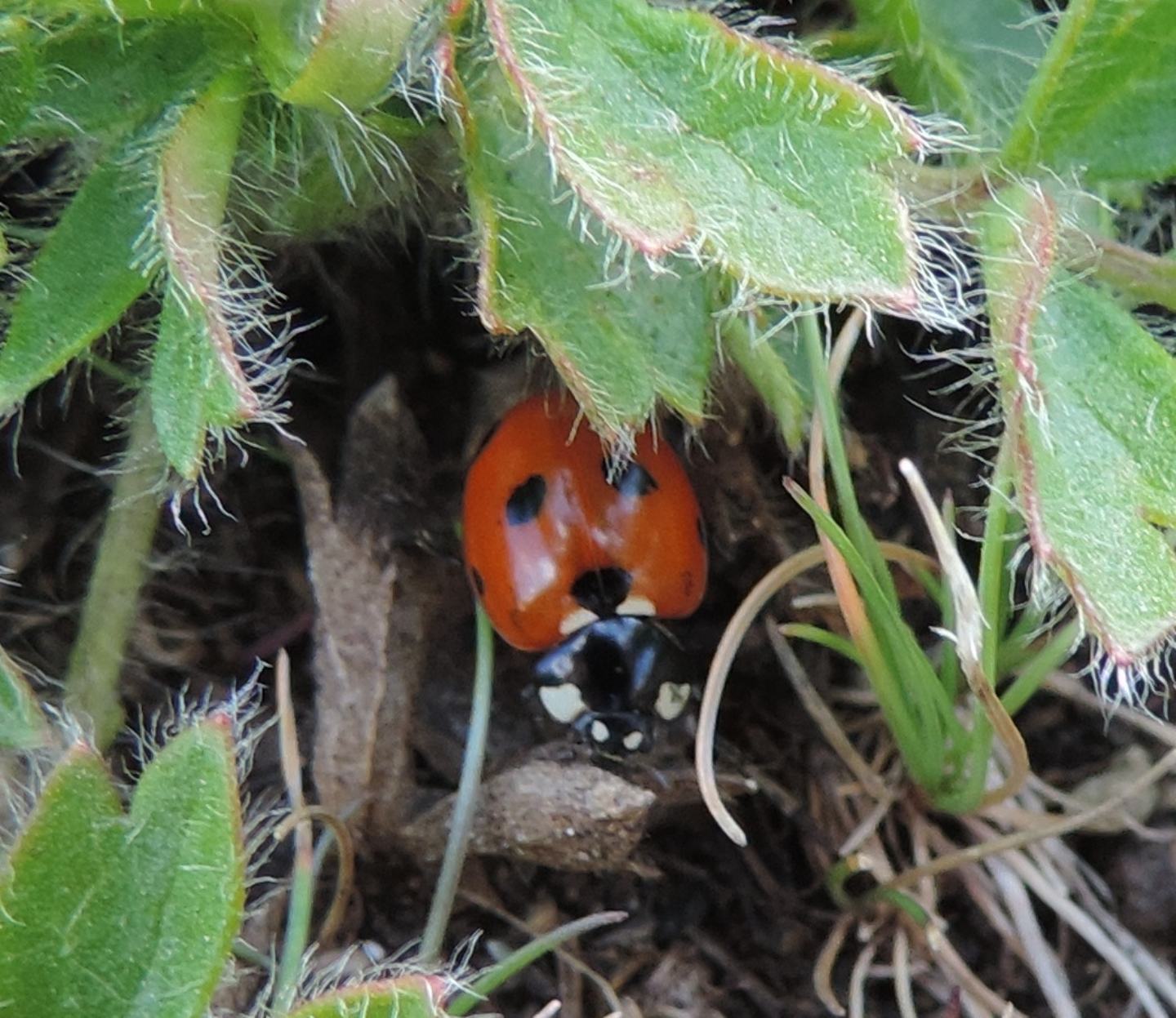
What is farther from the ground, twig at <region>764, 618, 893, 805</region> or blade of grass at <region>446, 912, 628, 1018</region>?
twig at <region>764, 618, 893, 805</region>

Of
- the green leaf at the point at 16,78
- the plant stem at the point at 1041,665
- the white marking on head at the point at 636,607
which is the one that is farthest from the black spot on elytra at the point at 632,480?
the green leaf at the point at 16,78

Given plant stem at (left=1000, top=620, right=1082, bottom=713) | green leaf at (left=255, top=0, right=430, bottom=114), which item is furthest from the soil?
green leaf at (left=255, top=0, right=430, bottom=114)

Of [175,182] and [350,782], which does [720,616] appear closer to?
[350,782]

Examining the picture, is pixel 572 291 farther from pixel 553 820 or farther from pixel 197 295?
pixel 553 820

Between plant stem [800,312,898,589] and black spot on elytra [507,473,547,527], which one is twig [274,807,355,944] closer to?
black spot on elytra [507,473,547,527]

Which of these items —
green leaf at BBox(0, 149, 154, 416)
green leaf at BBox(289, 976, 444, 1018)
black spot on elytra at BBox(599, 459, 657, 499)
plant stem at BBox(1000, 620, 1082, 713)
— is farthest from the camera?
black spot on elytra at BBox(599, 459, 657, 499)

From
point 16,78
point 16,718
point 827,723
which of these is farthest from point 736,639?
point 16,78
